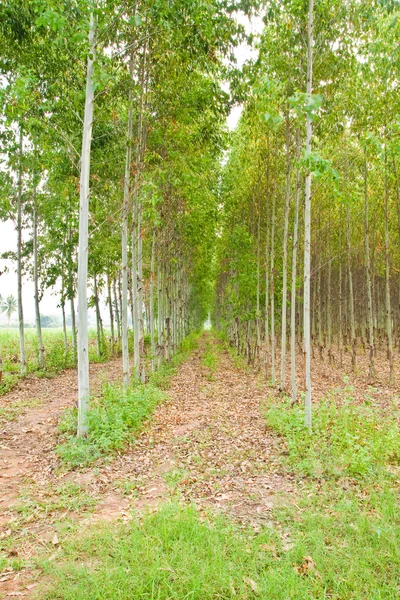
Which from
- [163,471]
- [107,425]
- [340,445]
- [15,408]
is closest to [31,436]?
[107,425]

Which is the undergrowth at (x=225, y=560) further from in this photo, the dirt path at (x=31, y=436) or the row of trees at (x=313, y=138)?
the row of trees at (x=313, y=138)

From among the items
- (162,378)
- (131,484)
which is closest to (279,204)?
(162,378)

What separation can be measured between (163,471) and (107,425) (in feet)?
6.36

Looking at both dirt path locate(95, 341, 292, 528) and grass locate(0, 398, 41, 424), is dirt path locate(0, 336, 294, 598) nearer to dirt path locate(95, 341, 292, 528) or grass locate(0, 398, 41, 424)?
dirt path locate(95, 341, 292, 528)

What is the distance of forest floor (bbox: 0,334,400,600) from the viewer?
392 centimetres

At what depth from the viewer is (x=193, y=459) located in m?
7.42

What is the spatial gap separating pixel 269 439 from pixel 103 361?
16643 mm

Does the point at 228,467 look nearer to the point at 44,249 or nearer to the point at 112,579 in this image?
the point at 112,579

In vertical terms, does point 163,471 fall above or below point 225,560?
below

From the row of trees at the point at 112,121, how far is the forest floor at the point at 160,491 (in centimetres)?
159

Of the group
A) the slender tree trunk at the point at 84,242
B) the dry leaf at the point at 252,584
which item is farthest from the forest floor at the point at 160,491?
the slender tree trunk at the point at 84,242

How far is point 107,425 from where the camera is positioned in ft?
27.0

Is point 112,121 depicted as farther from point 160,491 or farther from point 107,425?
point 160,491

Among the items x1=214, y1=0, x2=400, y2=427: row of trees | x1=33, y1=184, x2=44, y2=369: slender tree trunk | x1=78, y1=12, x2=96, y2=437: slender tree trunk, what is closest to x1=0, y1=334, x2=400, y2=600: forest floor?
x1=78, y1=12, x2=96, y2=437: slender tree trunk
